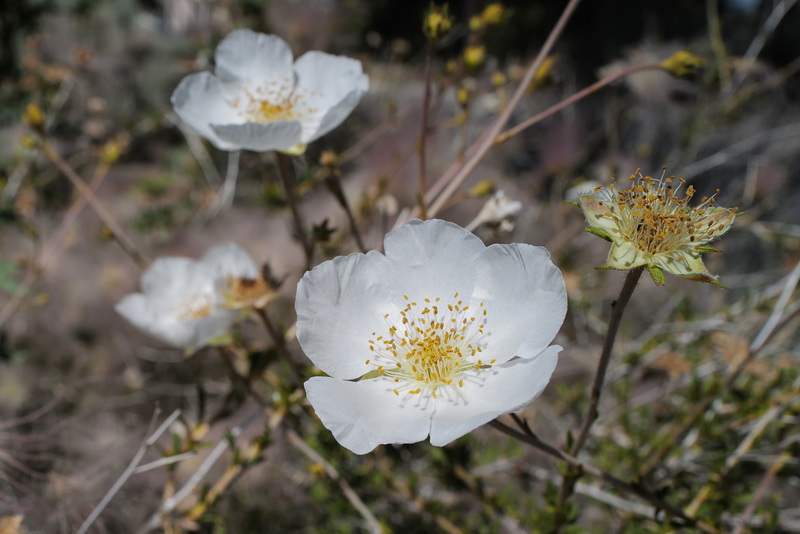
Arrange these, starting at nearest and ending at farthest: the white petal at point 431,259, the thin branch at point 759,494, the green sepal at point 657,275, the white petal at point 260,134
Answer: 1. the green sepal at point 657,275
2. the white petal at point 431,259
3. the white petal at point 260,134
4. the thin branch at point 759,494

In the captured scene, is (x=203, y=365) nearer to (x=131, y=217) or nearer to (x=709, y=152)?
(x=131, y=217)

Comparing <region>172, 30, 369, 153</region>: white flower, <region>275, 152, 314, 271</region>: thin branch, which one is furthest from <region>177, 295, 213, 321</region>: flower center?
<region>172, 30, 369, 153</region>: white flower

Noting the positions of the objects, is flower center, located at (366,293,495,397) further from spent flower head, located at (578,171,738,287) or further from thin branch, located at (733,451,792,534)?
thin branch, located at (733,451,792,534)

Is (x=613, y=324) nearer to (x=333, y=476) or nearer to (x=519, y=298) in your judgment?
(x=519, y=298)

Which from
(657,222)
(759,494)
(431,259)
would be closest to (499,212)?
(431,259)

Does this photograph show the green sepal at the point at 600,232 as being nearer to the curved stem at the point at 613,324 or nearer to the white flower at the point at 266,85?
the curved stem at the point at 613,324

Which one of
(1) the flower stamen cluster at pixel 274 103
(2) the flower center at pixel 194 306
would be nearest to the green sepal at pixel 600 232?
(1) the flower stamen cluster at pixel 274 103

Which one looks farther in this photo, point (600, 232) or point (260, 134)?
point (260, 134)
